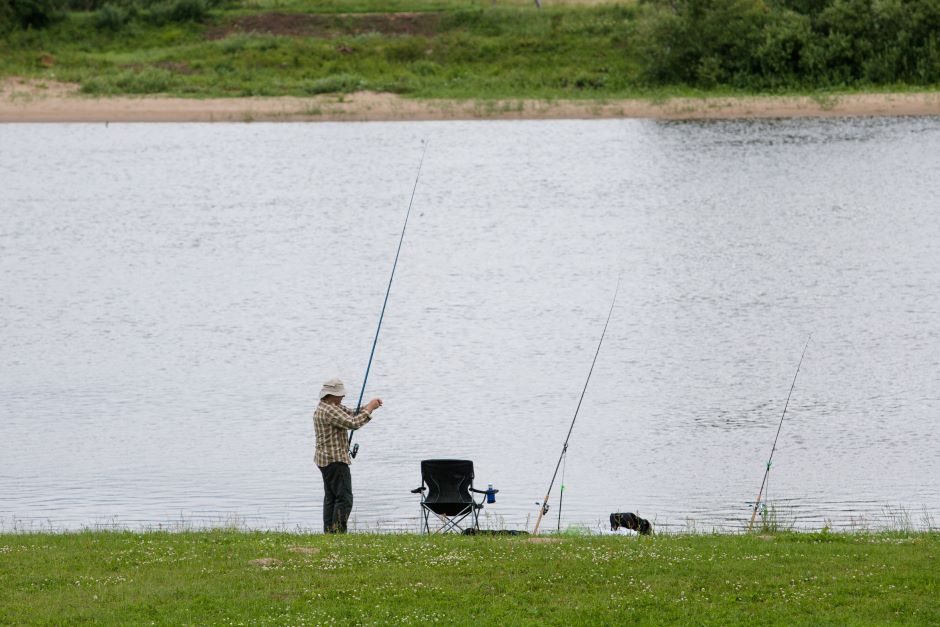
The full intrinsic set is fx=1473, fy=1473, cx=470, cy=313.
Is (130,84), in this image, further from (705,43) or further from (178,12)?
(705,43)

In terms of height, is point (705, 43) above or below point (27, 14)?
below

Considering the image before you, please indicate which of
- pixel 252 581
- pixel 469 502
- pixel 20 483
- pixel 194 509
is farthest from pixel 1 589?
pixel 20 483

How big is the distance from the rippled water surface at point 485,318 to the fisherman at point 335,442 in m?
1.04

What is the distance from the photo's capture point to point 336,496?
1191 cm

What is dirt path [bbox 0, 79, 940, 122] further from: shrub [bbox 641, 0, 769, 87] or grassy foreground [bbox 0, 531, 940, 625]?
grassy foreground [bbox 0, 531, 940, 625]

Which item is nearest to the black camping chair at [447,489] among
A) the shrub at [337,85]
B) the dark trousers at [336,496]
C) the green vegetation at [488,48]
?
the dark trousers at [336,496]

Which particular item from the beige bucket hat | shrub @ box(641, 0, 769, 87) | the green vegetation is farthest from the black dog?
shrub @ box(641, 0, 769, 87)

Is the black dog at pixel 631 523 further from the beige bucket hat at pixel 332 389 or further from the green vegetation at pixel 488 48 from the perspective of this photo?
the green vegetation at pixel 488 48

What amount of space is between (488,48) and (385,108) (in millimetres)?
7019

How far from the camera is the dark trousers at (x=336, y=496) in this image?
38.7 ft

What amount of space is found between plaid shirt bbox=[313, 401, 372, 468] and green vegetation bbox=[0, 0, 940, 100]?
36.1m

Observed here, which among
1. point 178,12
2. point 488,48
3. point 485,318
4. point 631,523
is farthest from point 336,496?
point 178,12

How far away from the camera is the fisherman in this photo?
1164cm

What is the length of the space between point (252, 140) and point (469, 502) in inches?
1384
